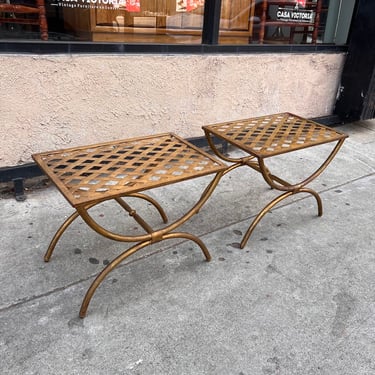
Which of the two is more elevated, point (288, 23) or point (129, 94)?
point (288, 23)

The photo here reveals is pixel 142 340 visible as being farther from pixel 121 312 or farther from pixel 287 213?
pixel 287 213

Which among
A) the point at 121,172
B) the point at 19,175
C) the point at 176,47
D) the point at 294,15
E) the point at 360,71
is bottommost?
the point at 19,175

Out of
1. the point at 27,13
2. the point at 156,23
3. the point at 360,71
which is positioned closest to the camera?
the point at 27,13

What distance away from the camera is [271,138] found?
8.17 ft

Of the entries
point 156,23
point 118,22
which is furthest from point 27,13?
point 156,23

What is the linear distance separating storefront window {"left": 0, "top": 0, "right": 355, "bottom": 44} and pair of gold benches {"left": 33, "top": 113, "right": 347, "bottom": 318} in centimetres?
118

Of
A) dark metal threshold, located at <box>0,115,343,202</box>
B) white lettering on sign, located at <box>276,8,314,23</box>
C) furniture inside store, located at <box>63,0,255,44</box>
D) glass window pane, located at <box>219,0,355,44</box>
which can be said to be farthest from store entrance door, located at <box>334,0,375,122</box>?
dark metal threshold, located at <box>0,115,343,202</box>

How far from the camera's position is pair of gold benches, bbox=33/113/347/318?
174cm

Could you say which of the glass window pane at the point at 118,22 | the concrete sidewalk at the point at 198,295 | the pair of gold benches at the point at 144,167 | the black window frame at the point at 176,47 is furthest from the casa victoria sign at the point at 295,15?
the concrete sidewalk at the point at 198,295

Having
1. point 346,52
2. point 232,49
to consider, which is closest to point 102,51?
point 232,49

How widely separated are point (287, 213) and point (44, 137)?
192 centimetres

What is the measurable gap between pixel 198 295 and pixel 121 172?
2.51ft

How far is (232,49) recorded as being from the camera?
11.7 ft

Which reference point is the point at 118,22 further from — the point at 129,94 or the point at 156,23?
the point at 129,94
